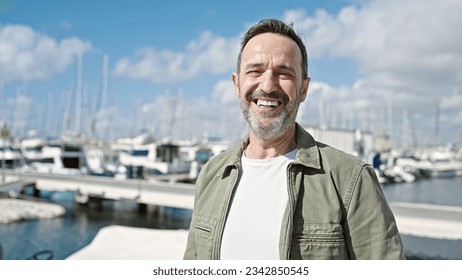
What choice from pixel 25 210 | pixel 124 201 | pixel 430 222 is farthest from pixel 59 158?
pixel 430 222

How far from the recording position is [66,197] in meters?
14.5

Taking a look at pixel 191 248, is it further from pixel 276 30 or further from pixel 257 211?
pixel 276 30

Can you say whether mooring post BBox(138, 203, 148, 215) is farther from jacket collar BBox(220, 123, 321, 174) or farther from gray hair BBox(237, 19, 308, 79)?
gray hair BBox(237, 19, 308, 79)

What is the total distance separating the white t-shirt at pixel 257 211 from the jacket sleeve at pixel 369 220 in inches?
7.7

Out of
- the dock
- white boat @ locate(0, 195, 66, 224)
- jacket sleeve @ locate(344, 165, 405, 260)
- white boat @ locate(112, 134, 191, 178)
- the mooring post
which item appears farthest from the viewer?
white boat @ locate(112, 134, 191, 178)

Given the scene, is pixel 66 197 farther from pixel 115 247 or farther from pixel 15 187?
pixel 115 247

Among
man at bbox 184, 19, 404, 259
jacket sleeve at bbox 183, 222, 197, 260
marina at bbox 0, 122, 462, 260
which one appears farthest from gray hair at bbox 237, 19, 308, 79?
marina at bbox 0, 122, 462, 260

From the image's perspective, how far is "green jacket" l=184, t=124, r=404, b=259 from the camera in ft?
3.44

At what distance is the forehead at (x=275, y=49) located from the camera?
1.15m

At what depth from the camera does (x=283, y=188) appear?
1.18 metres

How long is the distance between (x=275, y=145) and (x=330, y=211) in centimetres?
25

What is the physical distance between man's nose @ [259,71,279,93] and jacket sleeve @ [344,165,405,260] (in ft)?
1.08
